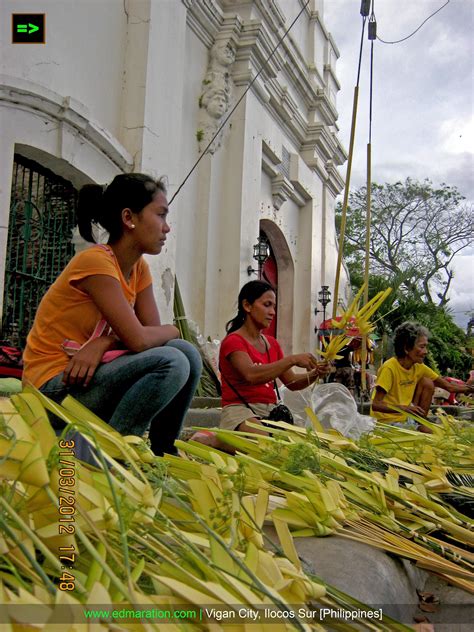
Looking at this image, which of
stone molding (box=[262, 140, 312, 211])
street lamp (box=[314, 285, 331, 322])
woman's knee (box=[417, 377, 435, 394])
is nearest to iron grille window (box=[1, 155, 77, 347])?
woman's knee (box=[417, 377, 435, 394])

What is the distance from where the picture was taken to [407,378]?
4508mm

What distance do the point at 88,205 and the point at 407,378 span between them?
3.02m

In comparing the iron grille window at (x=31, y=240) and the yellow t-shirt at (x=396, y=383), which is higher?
the iron grille window at (x=31, y=240)

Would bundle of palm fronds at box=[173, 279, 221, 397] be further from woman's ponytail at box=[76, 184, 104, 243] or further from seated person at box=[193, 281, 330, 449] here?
woman's ponytail at box=[76, 184, 104, 243]

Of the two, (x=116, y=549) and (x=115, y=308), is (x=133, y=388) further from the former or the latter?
(x=116, y=549)

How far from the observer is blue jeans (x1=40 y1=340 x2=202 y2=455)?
75.4 inches

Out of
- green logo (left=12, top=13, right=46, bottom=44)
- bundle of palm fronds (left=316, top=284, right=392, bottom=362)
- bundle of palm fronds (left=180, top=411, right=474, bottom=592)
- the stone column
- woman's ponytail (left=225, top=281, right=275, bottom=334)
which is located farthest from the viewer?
the stone column

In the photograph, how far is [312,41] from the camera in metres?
10.9

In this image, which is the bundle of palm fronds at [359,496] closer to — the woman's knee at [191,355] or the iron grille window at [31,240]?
the woman's knee at [191,355]

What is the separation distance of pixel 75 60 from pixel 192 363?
3602 millimetres

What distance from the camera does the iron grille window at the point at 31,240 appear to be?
4.44 m

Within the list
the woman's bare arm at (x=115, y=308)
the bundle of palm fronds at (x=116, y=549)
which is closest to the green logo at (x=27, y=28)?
the woman's bare arm at (x=115, y=308)

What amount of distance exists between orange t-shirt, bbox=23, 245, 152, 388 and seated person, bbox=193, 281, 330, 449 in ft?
3.59

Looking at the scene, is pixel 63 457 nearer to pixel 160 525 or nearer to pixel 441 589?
pixel 160 525
